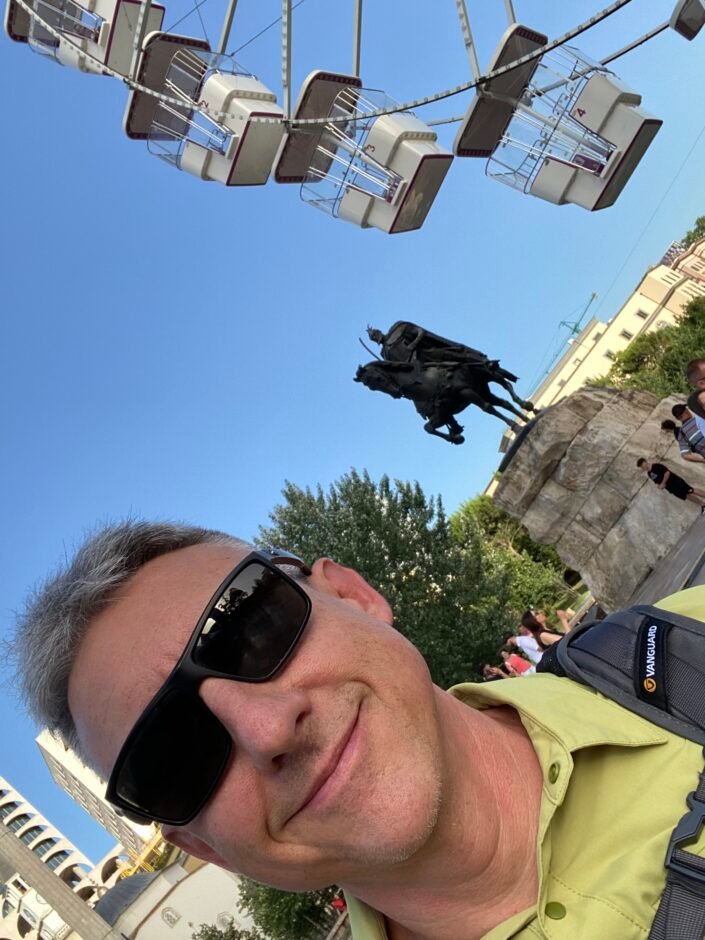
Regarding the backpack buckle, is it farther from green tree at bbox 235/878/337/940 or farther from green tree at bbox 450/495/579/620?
green tree at bbox 450/495/579/620

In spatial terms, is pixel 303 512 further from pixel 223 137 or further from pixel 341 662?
pixel 341 662

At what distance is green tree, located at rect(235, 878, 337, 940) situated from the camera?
1662cm

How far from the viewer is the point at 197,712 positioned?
1.90 meters

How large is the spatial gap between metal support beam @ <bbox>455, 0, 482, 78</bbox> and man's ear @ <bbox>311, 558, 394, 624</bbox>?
354 inches

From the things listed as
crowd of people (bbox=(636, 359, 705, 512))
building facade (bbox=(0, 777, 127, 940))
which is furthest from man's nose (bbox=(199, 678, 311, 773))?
building facade (bbox=(0, 777, 127, 940))

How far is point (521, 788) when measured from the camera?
2.00 meters

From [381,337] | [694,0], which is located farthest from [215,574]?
[381,337]

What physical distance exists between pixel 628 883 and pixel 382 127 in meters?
11.8

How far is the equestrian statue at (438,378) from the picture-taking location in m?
11.0

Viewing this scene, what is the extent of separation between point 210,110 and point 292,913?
17990mm

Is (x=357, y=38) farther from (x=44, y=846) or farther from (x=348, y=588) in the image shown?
(x=44, y=846)

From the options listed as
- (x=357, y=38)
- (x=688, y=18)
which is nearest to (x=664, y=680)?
(x=688, y=18)

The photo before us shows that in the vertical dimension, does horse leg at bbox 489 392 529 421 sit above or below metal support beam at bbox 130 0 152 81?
below

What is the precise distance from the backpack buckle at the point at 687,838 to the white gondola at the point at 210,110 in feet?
40.2
